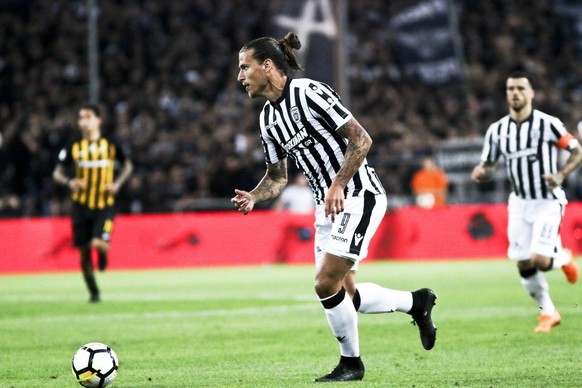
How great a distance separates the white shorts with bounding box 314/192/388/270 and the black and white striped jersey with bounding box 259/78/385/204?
7 centimetres

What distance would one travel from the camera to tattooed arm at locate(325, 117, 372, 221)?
691 centimetres

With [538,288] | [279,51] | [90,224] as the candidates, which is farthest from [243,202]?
[90,224]

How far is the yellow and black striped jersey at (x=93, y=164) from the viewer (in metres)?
14.2

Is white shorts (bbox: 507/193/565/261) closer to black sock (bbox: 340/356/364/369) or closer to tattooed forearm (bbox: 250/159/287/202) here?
tattooed forearm (bbox: 250/159/287/202)

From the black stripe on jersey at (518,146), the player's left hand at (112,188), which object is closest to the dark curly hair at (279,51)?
the black stripe on jersey at (518,146)

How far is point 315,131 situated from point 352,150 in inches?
13.0

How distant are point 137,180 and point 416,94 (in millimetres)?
7929

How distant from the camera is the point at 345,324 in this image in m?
7.20

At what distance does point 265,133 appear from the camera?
7484 mm

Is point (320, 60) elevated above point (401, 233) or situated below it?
above

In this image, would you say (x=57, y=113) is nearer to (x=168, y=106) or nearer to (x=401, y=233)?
(x=168, y=106)

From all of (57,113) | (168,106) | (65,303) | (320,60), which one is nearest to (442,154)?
(320,60)

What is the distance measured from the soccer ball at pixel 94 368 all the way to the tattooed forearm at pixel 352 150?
1.80 meters

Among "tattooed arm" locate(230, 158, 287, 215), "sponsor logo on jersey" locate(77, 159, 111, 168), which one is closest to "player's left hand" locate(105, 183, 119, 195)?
"sponsor logo on jersey" locate(77, 159, 111, 168)
